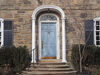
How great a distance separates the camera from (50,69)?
440 inches

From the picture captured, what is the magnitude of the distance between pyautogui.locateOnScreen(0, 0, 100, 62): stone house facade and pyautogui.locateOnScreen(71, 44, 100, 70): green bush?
656mm

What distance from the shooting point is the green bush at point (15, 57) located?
11930 mm

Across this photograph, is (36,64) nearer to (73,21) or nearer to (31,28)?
(31,28)

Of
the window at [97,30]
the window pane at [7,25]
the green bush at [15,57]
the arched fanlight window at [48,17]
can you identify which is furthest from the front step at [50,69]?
the arched fanlight window at [48,17]

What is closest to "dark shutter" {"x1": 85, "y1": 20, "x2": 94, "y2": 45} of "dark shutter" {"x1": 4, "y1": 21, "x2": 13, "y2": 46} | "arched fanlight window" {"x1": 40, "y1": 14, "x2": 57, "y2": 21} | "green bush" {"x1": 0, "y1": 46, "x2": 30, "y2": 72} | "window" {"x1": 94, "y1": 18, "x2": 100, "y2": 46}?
"window" {"x1": 94, "y1": 18, "x2": 100, "y2": 46}

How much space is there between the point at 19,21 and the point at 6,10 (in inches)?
41.7

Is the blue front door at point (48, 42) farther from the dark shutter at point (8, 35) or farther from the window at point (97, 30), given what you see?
the window at point (97, 30)

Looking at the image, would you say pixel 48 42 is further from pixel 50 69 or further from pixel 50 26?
pixel 50 69

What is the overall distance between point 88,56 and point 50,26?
3060 mm

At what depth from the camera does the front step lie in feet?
35.7

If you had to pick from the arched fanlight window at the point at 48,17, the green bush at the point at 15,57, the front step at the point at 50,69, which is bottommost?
the front step at the point at 50,69

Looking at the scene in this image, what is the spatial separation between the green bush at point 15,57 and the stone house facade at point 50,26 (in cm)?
75

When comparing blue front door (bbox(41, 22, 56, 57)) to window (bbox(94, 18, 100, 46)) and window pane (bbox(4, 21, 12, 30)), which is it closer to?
window pane (bbox(4, 21, 12, 30))

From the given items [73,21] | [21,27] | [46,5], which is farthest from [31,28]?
[73,21]
